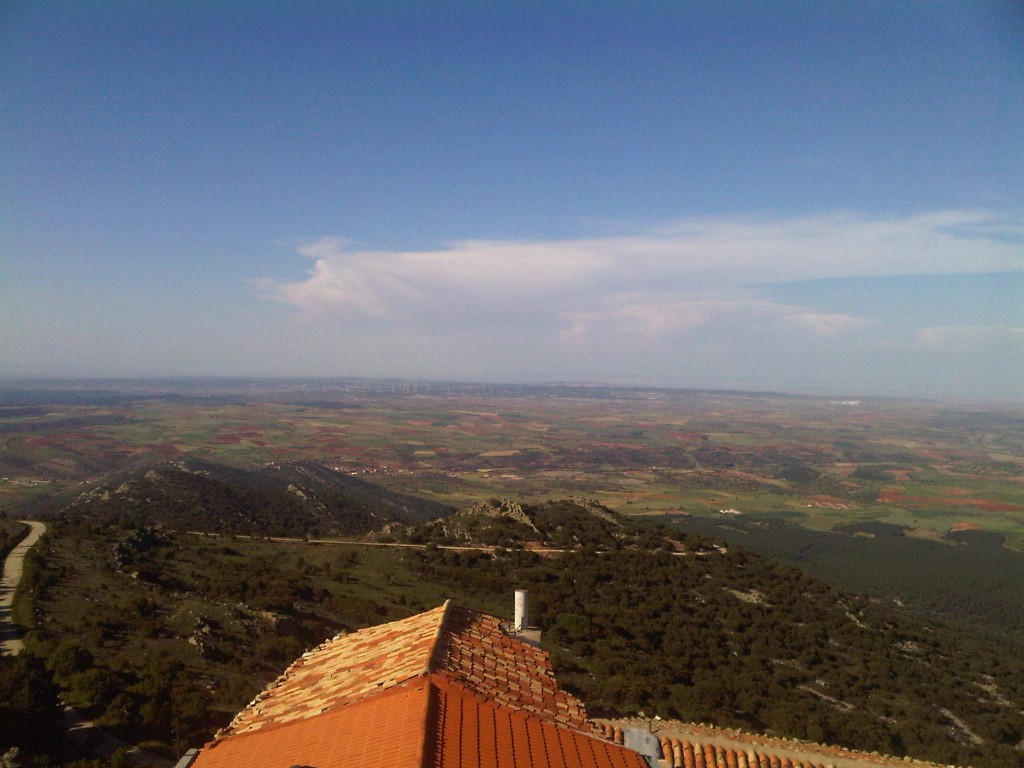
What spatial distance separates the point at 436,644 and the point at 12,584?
19.6m

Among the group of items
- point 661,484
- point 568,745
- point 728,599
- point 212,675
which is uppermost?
point 568,745

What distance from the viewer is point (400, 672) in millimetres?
8367

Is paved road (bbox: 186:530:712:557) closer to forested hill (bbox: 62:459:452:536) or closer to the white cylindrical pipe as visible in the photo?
forested hill (bbox: 62:459:452:536)

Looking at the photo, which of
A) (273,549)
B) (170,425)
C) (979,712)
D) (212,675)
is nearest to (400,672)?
(212,675)

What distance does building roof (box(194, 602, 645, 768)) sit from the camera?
21.3 feet

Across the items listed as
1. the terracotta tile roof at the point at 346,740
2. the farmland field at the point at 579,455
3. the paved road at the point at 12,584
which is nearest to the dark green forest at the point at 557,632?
the paved road at the point at 12,584

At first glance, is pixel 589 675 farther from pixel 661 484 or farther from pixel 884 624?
pixel 661 484

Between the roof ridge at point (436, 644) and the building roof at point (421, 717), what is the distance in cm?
3

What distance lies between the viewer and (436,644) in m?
9.26

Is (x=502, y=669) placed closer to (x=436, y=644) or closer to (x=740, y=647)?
(x=436, y=644)

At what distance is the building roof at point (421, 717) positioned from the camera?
21.3 feet

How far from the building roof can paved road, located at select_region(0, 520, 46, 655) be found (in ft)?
34.6

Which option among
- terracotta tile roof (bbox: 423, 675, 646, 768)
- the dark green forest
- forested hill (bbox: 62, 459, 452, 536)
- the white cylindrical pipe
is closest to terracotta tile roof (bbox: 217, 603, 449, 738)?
terracotta tile roof (bbox: 423, 675, 646, 768)

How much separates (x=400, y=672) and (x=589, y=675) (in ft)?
38.5
